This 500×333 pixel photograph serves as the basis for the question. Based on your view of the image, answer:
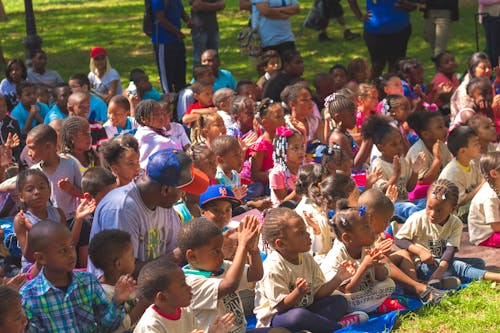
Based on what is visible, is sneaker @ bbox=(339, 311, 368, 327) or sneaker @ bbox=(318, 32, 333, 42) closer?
sneaker @ bbox=(339, 311, 368, 327)

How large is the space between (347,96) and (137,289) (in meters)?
4.45

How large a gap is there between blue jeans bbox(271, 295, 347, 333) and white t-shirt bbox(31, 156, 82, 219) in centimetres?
221

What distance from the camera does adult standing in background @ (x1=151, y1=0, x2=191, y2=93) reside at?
1128cm

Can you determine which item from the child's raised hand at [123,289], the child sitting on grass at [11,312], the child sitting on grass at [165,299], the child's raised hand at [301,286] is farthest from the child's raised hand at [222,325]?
the child sitting on grass at [11,312]

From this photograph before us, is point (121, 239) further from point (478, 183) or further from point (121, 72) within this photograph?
point (121, 72)

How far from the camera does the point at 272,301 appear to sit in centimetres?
555

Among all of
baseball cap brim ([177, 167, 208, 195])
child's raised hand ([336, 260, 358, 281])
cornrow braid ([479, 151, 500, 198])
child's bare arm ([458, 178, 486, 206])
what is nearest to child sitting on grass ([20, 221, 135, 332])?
baseball cap brim ([177, 167, 208, 195])

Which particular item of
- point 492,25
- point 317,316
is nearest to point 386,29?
point 492,25

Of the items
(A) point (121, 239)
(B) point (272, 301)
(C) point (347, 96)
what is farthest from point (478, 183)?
(A) point (121, 239)

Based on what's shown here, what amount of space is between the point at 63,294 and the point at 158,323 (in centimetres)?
57

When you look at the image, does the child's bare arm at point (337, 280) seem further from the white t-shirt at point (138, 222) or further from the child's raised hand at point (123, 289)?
the child's raised hand at point (123, 289)

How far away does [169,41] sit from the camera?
11.4 metres

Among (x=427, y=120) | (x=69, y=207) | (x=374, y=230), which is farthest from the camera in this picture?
(x=427, y=120)

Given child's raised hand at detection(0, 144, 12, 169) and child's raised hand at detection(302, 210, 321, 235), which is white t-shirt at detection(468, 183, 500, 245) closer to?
child's raised hand at detection(302, 210, 321, 235)
